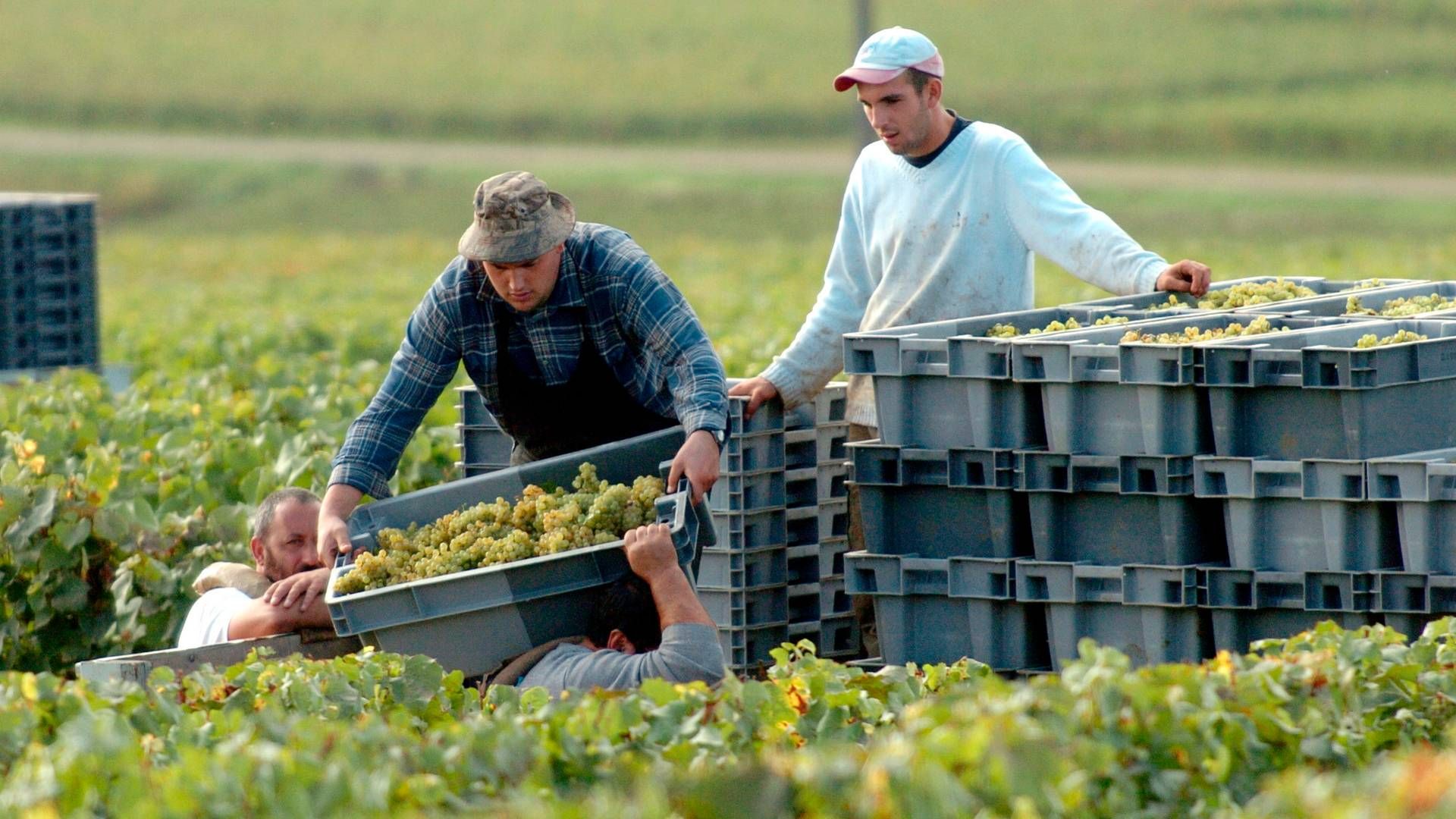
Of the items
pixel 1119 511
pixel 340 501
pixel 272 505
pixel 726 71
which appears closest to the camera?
pixel 1119 511

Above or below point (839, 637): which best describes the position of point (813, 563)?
above

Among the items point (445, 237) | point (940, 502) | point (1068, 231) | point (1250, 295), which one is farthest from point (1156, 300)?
point (445, 237)

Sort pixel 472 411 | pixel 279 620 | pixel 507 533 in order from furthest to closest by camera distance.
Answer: pixel 472 411, pixel 279 620, pixel 507 533

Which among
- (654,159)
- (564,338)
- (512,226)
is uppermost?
(654,159)

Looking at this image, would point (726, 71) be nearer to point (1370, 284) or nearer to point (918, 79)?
point (1370, 284)

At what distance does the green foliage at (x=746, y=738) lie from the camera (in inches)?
117

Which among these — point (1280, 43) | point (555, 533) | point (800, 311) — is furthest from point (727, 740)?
point (1280, 43)

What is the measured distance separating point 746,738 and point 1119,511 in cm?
159

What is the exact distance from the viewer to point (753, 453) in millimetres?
5898

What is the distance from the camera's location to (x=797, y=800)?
2990 mm

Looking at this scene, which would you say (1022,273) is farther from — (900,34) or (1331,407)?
(1331,407)

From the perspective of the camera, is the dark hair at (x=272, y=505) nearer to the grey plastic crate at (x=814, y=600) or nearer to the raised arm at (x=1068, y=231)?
the grey plastic crate at (x=814, y=600)

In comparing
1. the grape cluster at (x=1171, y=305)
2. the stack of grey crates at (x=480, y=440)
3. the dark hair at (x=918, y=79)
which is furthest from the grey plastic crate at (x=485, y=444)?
the grape cluster at (x=1171, y=305)

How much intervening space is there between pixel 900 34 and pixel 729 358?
3.61 meters
